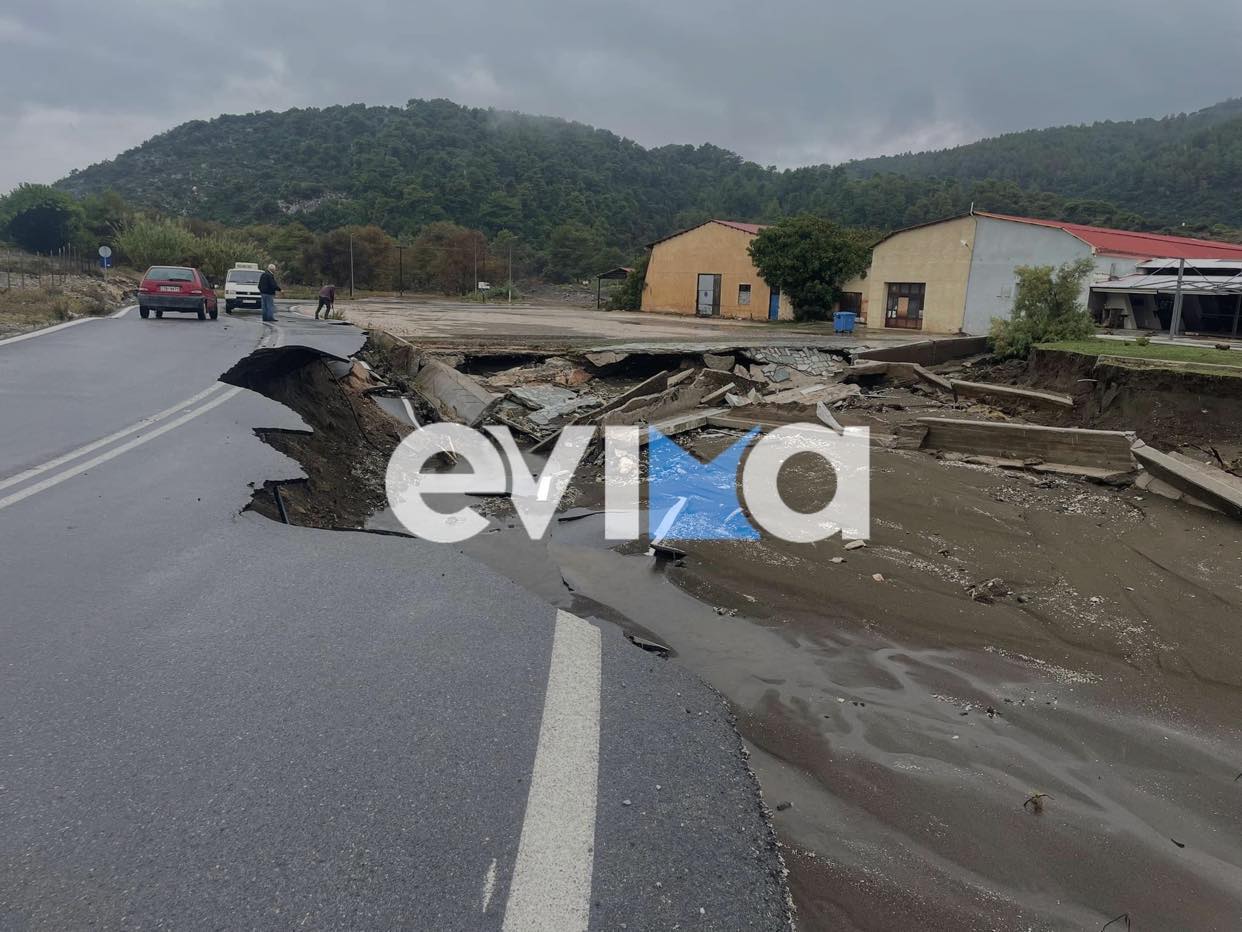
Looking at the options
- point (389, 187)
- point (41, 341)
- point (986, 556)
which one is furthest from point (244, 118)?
point (986, 556)

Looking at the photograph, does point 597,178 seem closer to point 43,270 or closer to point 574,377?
point 43,270

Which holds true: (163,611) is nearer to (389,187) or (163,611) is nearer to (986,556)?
(986,556)

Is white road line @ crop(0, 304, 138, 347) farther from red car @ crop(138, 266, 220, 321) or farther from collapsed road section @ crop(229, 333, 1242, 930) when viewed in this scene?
collapsed road section @ crop(229, 333, 1242, 930)

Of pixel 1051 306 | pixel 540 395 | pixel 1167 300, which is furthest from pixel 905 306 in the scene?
pixel 540 395

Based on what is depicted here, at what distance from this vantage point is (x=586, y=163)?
125625mm

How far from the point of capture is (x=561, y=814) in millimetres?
2949

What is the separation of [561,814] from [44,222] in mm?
88188

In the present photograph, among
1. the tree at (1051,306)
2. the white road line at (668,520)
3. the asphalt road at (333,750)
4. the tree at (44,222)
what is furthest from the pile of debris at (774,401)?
the tree at (44,222)

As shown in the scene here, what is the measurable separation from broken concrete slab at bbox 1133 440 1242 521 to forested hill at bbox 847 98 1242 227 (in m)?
68.2

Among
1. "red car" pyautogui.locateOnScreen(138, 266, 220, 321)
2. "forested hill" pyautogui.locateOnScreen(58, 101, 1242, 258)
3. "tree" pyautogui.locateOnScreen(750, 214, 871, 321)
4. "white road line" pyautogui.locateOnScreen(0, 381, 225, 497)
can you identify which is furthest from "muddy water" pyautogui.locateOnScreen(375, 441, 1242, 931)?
"forested hill" pyautogui.locateOnScreen(58, 101, 1242, 258)

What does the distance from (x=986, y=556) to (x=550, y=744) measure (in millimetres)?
5364

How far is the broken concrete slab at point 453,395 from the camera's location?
48.4 feet

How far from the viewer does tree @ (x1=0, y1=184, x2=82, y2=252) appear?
71312 millimetres

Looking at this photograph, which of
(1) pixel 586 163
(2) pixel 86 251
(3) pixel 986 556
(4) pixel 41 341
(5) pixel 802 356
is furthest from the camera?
(1) pixel 586 163
